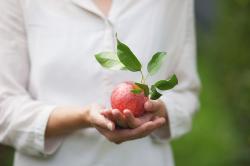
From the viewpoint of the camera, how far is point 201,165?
18.8ft

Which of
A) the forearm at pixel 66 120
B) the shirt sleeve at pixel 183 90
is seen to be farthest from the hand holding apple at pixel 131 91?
the shirt sleeve at pixel 183 90

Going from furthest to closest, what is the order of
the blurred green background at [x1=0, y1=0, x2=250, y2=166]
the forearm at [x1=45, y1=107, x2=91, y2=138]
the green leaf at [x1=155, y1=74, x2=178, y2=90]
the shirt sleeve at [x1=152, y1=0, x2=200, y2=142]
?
the blurred green background at [x1=0, y1=0, x2=250, y2=166] → the shirt sleeve at [x1=152, y1=0, x2=200, y2=142] → the forearm at [x1=45, y1=107, x2=91, y2=138] → the green leaf at [x1=155, y1=74, x2=178, y2=90]

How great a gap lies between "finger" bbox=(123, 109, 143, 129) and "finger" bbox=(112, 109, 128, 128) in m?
0.01

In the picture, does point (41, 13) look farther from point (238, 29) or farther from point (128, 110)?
point (238, 29)

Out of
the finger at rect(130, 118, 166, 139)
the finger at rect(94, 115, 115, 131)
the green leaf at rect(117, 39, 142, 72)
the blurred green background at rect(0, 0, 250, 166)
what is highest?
the green leaf at rect(117, 39, 142, 72)

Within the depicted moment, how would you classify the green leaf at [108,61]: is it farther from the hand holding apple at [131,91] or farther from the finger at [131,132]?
the finger at [131,132]

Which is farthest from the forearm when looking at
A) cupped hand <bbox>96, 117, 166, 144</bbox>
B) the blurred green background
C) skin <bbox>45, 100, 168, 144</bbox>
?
the blurred green background

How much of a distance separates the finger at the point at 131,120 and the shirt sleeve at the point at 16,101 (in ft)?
1.18

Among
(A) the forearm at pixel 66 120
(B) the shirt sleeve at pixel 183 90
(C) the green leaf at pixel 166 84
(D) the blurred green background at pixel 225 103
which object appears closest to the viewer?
(C) the green leaf at pixel 166 84

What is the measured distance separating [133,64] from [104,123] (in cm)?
20

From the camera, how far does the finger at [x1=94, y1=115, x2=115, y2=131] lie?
87.5 inches

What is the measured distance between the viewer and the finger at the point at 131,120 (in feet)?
7.18

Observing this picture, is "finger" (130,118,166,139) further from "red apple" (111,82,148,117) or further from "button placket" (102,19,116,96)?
"button placket" (102,19,116,96)

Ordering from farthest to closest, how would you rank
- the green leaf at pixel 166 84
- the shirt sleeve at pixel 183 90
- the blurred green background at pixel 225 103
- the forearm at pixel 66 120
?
the blurred green background at pixel 225 103
the shirt sleeve at pixel 183 90
the forearm at pixel 66 120
the green leaf at pixel 166 84
